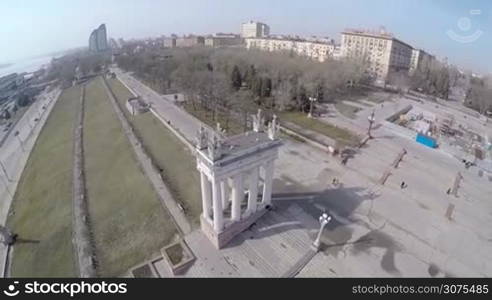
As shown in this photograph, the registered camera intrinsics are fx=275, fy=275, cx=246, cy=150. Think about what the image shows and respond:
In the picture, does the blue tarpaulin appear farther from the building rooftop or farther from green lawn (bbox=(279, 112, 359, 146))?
the building rooftop

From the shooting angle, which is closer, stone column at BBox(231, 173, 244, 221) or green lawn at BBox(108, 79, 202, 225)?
stone column at BBox(231, 173, 244, 221)

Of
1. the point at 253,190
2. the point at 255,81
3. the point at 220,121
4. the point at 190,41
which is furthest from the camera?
the point at 190,41

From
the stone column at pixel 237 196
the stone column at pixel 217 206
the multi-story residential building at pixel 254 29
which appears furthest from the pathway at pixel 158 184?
the multi-story residential building at pixel 254 29

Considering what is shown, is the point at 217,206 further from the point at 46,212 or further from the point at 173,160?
the point at 46,212

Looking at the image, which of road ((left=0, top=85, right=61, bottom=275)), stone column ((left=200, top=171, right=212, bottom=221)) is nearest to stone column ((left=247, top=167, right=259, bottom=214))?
stone column ((left=200, top=171, right=212, bottom=221))

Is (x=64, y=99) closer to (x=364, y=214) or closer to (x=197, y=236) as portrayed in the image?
(x=197, y=236)

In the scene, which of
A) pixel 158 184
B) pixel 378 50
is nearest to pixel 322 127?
pixel 158 184
